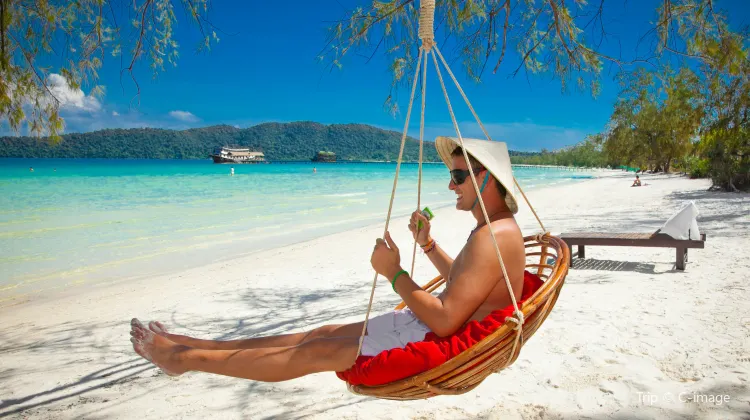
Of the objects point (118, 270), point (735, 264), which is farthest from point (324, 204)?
point (735, 264)

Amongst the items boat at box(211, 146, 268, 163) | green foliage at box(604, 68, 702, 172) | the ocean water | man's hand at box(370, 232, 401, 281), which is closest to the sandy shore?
man's hand at box(370, 232, 401, 281)

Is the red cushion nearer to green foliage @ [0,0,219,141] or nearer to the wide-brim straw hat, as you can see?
the wide-brim straw hat

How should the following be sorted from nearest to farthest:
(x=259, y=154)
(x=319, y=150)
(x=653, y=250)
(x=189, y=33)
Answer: (x=189, y=33) < (x=653, y=250) < (x=259, y=154) < (x=319, y=150)

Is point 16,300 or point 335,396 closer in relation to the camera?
point 335,396

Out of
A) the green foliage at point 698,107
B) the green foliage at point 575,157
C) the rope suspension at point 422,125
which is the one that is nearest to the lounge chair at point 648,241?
the green foliage at point 698,107

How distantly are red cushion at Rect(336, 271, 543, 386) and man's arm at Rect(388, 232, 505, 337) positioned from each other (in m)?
0.05

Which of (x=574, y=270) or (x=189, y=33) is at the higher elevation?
(x=189, y=33)

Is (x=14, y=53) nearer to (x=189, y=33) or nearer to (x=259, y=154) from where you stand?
(x=189, y=33)

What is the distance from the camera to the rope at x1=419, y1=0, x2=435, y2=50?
2.12 meters

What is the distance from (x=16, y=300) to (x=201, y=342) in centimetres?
456

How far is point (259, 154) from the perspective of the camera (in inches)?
3253

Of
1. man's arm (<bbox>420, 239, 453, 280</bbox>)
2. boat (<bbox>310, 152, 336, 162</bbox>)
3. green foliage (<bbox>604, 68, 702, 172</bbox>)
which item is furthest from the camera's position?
boat (<bbox>310, 152, 336, 162</bbox>)

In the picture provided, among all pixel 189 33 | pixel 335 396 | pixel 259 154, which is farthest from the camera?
pixel 259 154

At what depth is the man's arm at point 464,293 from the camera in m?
1.54
